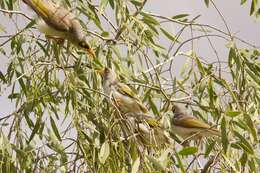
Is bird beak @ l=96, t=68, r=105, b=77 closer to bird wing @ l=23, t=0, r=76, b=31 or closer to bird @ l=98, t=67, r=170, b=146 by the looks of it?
bird @ l=98, t=67, r=170, b=146

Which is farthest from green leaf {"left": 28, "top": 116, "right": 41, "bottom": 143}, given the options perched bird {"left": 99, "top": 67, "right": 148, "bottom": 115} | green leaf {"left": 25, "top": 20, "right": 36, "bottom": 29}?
green leaf {"left": 25, "top": 20, "right": 36, "bottom": 29}

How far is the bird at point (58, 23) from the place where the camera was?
296 cm

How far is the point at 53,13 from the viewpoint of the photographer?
2951 mm

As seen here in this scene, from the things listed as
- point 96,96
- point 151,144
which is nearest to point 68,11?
point 96,96

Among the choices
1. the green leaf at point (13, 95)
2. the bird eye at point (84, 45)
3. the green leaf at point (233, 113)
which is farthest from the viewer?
the green leaf at point (13, 95)

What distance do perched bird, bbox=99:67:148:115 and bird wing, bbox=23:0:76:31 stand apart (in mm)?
270

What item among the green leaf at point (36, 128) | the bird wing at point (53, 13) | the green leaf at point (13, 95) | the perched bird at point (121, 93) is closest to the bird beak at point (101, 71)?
the perched bird at point (121, 93)

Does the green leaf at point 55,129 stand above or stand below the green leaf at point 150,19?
below

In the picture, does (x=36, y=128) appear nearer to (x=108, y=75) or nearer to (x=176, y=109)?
(x=108, y=75)

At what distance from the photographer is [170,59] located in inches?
121

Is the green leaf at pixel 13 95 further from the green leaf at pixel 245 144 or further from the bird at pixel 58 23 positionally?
the green leaf at pixel 245 144

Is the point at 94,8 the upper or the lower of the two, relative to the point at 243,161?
upper

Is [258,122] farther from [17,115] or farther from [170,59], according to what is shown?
[17,115]

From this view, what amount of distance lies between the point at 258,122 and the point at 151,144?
0.76 meters
